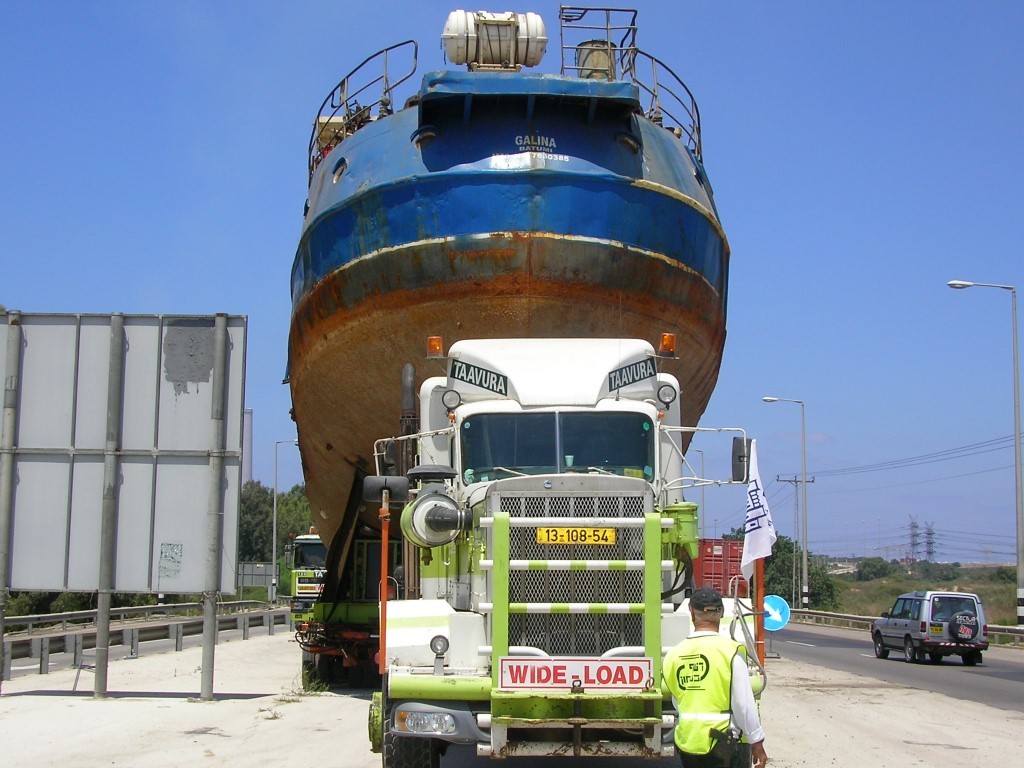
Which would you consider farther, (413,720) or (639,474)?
(639,474)

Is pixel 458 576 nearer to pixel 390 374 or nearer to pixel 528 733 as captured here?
pixel 528 733

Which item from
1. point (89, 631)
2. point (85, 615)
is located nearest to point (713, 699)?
point (89, 631)

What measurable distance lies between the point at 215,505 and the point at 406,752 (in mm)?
6164

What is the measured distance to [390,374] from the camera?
39.1ft

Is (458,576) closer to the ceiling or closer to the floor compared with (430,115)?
closer to the floor

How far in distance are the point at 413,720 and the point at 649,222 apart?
20.8 feet

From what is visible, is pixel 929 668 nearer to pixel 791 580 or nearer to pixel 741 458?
pixel 741 458

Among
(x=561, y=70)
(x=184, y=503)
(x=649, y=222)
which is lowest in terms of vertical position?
(x=184, y=503)

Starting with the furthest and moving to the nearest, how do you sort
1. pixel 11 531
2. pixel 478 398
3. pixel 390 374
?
pixel 11 531
pixel 390 374
pixel 478 398

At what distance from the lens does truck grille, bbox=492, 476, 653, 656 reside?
712cm

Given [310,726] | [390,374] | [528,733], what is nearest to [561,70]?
[390,374]

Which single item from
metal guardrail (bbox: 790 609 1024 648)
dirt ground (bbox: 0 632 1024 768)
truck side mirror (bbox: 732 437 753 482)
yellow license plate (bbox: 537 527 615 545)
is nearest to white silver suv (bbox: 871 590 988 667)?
metal guardrail (bbox: 790 609 1024 648)

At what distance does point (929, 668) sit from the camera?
75.2ft

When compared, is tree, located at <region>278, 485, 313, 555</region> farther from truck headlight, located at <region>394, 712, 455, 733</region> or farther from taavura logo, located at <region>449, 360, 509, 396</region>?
truck headlight, located at <region>394, 712, 455, 733</region>
